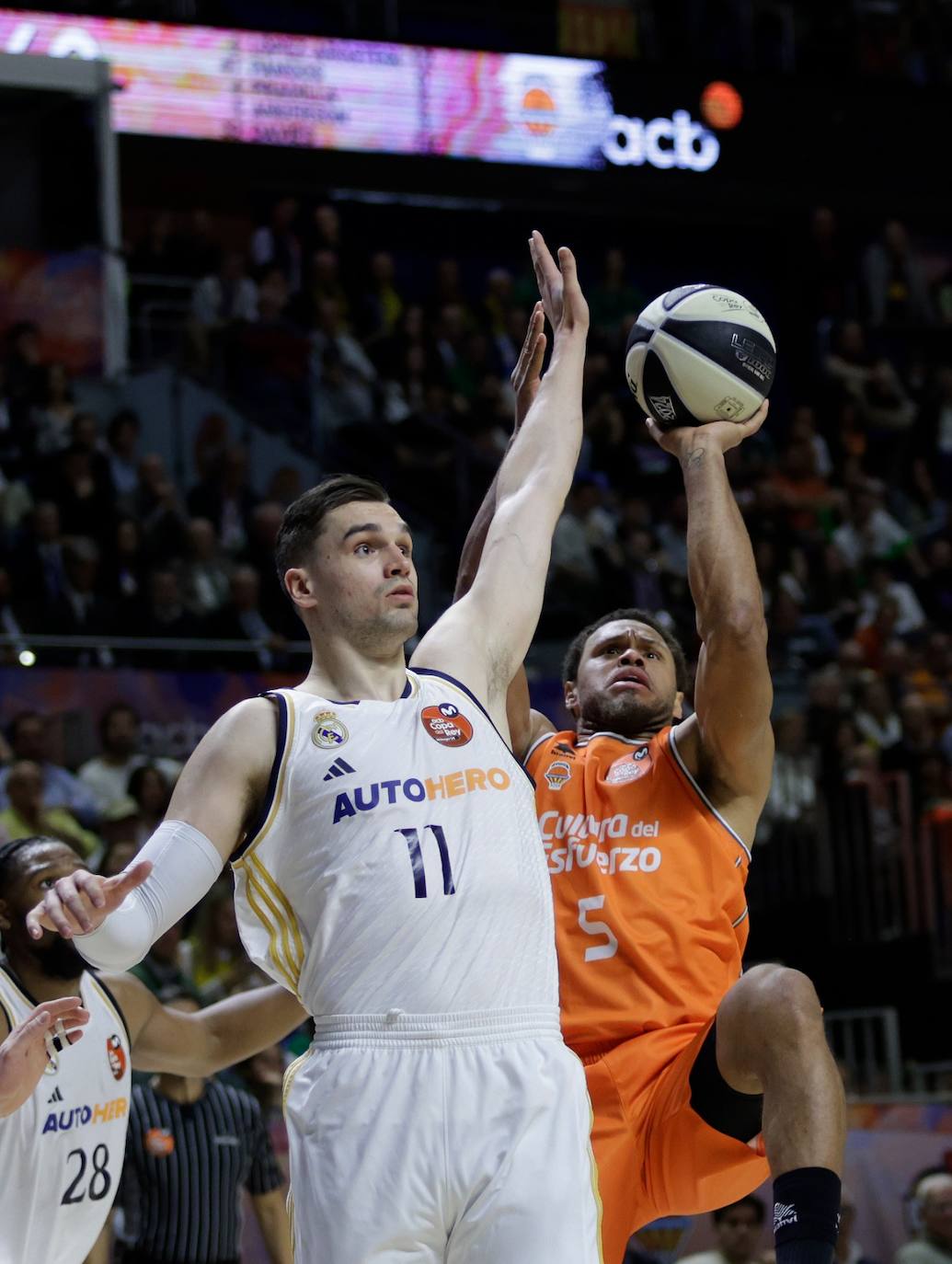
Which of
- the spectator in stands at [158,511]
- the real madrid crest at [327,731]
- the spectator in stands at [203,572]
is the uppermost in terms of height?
the spectator in stands at [158,511]

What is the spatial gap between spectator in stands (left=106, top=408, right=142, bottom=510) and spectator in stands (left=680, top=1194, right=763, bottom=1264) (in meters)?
6.70

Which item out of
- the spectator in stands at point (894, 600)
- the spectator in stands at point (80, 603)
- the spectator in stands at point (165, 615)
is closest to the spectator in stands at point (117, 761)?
the spectator in stands at point (165, 615)

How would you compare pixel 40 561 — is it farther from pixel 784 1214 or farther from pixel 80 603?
pixel 784 1214

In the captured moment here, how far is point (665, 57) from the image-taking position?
65.6 ft

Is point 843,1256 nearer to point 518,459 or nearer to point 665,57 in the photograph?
point 518,459

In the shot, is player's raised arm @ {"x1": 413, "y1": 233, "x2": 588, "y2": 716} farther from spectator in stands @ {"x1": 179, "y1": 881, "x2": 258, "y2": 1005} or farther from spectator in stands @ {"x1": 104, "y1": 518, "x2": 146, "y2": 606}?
spectator in stands @ {"x1": 104, "y1": 518, "x2": 146, "y2": 606}

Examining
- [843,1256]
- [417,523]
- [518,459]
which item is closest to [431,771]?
[518,459]

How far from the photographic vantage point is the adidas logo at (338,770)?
14.3 feet

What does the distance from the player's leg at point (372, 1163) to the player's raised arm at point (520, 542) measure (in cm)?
102

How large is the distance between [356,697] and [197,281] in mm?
13177

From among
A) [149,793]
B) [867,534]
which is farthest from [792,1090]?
[867,534]

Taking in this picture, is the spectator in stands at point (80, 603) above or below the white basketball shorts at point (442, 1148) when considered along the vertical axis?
above

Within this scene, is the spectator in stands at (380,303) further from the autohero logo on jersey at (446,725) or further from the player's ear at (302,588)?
the autohero logo on jersey at (446,725)

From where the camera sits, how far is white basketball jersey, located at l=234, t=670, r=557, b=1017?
4246 mm
